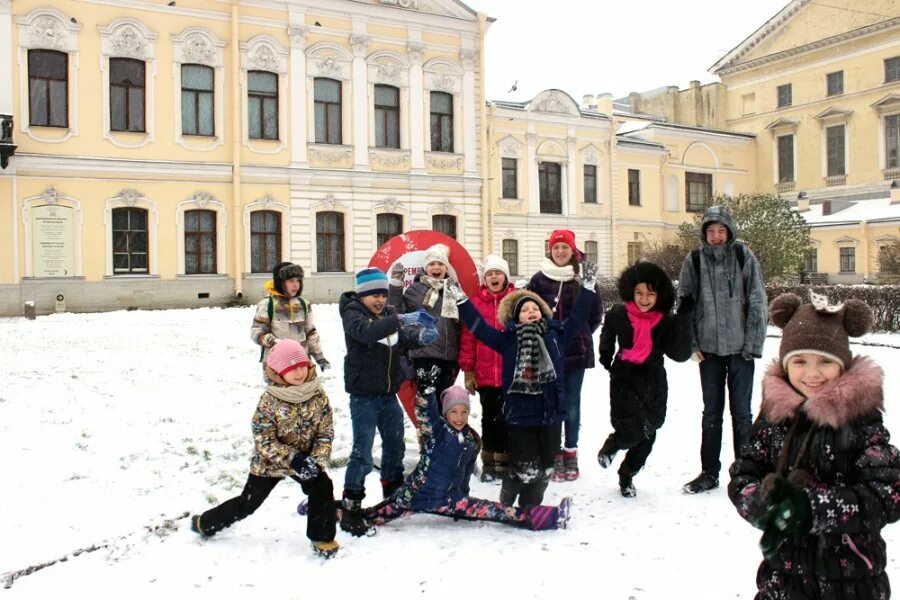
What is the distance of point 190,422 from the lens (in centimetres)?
759

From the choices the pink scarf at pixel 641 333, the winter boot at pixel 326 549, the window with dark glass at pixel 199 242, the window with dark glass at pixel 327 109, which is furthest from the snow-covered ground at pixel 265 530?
the window with dark glass at pixel 327 109

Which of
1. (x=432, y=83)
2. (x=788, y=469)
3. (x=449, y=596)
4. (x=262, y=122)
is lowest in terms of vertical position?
(x=449, y=596)

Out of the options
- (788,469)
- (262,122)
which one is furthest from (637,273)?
(262,122)

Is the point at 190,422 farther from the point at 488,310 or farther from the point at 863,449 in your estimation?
the point at 863,449

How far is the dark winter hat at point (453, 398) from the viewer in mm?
5031

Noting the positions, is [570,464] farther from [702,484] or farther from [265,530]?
[265,530]

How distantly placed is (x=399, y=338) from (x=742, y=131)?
44496 mm

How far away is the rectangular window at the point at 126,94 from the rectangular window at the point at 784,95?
114 feet

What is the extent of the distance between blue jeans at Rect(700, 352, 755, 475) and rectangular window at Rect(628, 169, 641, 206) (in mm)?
29865

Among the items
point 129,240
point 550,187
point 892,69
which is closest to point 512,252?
point 550,187

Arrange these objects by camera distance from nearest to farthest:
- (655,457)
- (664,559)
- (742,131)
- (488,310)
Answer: (664,559)
(488,310)
(655,457)
(742,131)

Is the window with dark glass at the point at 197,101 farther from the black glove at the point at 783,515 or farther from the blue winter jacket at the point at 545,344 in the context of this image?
the black glove at the point at 783,515

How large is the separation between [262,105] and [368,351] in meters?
20.7

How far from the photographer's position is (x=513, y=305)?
516 cm
